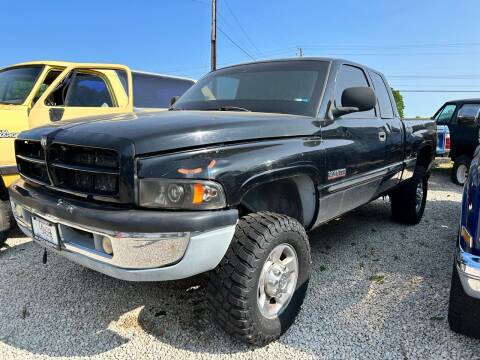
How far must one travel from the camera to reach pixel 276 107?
3143 millimetres

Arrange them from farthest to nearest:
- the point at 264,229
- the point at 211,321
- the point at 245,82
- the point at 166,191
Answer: the point at 245,82 → the point at 211,321 → the point at 264,229 → the point at 166,191

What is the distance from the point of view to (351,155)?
3.30 m

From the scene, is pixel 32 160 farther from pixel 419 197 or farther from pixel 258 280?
pixel 419 197

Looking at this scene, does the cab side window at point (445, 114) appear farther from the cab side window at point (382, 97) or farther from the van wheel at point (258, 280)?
the van wheel at point (258, 280)

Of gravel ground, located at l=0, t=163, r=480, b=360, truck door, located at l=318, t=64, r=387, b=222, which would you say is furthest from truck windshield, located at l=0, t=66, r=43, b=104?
truck door, located at l=318, t=64, r=387, b=222

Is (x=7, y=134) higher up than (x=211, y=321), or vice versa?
(x=7, y=134)

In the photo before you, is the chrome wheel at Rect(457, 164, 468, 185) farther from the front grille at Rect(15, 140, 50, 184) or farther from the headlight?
the front grille at Rect(15, 140, 50, 184)

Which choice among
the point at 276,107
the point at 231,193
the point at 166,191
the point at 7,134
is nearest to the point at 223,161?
the point at 231,193

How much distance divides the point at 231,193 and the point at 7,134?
3.37 meters

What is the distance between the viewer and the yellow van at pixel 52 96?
434 centimetres

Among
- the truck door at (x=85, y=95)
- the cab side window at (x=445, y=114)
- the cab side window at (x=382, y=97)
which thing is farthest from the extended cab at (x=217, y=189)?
the cab side window at (x=445, y=114)

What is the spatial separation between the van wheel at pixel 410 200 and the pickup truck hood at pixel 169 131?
288 centimetres

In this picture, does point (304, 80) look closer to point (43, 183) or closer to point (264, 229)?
point (264, 229)

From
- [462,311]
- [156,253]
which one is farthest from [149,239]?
[462,311]
